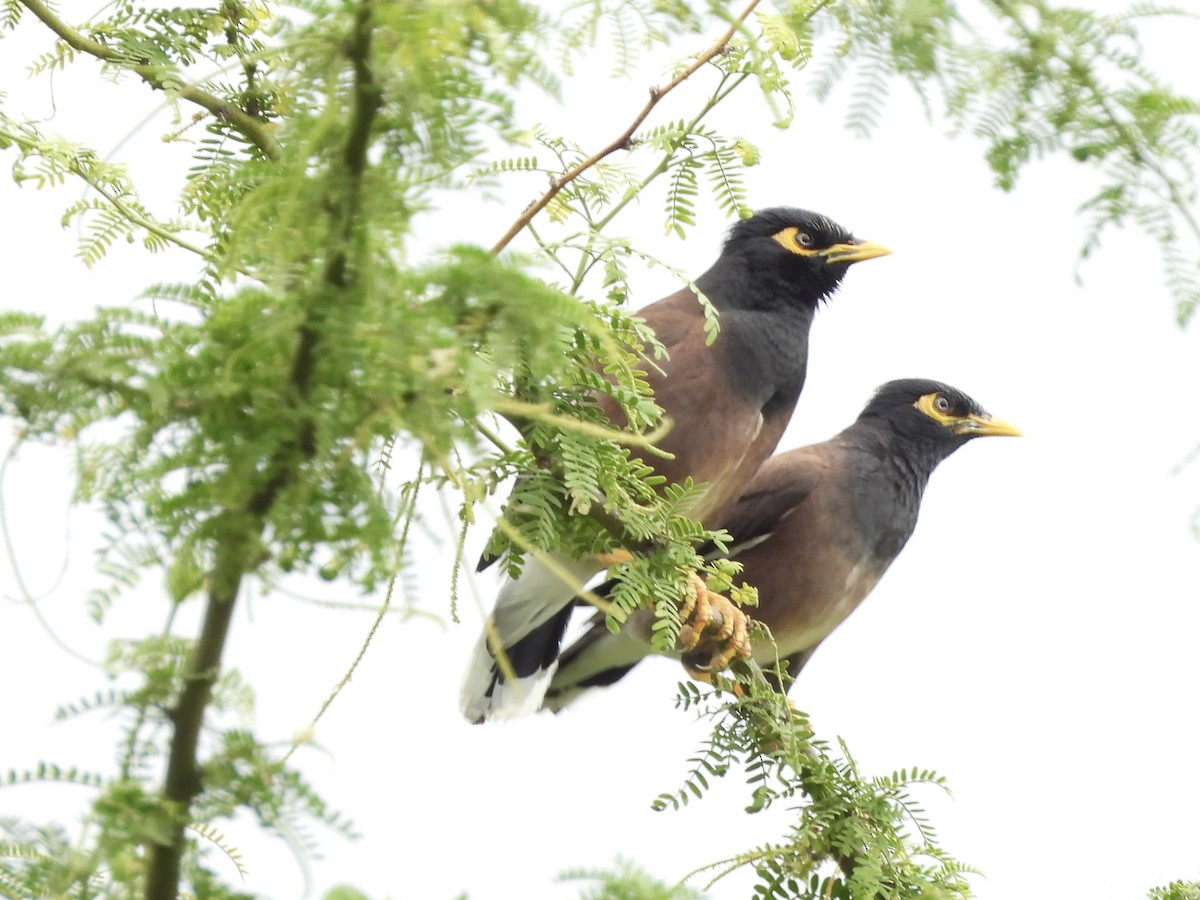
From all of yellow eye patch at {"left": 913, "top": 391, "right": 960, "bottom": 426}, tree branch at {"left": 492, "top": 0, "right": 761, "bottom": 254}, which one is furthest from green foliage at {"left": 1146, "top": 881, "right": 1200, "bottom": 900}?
yellow eye patch at {"left": 913, "top": 391, "right": 960, "bottom": 426}

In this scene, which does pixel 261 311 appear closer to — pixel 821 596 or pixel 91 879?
pixel 91 879

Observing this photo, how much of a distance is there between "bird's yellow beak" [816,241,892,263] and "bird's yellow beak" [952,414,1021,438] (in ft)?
2.91

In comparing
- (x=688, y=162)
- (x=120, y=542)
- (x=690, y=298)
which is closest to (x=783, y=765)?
→ (x=688, y=162)

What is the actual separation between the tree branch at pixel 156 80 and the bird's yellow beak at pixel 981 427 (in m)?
2.95

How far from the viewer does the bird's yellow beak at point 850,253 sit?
4172mm

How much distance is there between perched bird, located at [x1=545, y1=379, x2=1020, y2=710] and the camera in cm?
428

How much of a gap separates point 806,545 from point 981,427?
0.93m

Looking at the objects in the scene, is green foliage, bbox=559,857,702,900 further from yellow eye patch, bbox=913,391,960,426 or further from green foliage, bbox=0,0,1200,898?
yellow eye patch, bbox=913,391,960,426

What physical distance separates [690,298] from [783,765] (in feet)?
4.84

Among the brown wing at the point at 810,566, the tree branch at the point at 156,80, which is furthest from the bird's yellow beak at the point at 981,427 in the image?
the tree branch at the point at 156,80

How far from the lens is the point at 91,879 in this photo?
4.49 feet

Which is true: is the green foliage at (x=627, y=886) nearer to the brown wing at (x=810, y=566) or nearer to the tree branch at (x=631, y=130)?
the tree branch at (x=631, y=130)

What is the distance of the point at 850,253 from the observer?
4.18 meters

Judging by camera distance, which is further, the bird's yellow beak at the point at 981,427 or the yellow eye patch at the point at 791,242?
the bird's yellow beak at the point at 981,427
